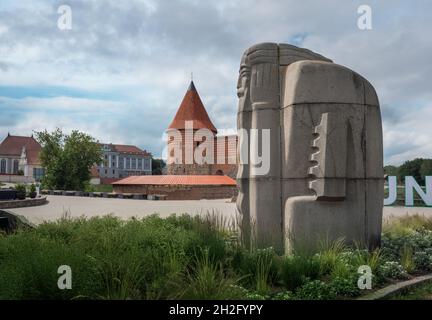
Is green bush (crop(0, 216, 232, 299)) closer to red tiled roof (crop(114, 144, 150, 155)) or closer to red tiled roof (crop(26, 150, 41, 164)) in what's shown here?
red tiled roof (crop(114, 144, 150, 155))

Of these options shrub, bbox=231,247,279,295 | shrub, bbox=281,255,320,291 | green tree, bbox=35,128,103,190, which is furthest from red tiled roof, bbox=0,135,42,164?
shrub, bbox=281,255,320,291

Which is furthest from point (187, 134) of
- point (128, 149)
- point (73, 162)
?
point (128, 149)

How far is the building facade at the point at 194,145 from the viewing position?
45500 mm

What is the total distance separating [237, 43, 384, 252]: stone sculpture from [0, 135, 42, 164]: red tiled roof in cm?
8996

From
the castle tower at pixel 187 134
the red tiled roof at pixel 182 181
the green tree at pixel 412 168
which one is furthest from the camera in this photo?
the green tree at pixel 412 168

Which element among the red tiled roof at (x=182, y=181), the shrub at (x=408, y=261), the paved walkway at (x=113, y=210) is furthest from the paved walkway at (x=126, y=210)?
the red tiled roof at (x=182, y=181)

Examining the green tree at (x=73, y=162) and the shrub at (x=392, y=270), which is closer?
the shrub at (x=392, y=270)

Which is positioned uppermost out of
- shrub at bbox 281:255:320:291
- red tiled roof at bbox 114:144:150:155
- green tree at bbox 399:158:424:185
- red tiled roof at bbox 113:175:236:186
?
red tiled roof at bbox 114:144:150:155

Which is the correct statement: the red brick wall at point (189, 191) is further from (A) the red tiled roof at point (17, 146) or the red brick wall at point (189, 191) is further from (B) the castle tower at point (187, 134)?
(A) the red tiled roof at point (17, 146)

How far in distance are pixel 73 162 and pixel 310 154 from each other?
37.1 metres

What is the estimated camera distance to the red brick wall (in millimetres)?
32362

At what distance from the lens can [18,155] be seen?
303 ft
